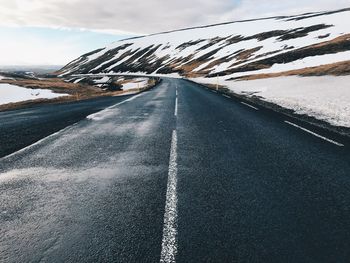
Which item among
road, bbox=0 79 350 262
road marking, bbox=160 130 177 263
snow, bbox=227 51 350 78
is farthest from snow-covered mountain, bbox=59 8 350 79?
road marking, bbox=160 130 177 263

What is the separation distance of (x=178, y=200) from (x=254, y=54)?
3275 inches

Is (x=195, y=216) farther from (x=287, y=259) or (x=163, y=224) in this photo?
(x=287, y=259)

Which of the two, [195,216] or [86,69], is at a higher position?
[195,216]

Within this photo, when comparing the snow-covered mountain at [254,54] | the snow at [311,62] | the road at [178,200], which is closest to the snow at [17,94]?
the road at [178,200]

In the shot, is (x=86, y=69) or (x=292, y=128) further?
(x=86, y=69)

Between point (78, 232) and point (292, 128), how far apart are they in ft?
28.2

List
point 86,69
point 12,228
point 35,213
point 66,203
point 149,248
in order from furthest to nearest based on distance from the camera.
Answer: point 86,69, point 66,203, point 35,213, point 12,228, point 149,248

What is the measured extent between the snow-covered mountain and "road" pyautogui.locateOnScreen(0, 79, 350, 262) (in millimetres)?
29221

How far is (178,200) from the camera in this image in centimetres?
475

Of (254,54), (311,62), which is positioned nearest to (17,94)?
(311,62)

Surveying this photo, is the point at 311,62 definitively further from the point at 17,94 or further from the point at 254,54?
the point at 17,94

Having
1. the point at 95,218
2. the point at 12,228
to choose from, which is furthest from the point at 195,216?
the point at 12,228

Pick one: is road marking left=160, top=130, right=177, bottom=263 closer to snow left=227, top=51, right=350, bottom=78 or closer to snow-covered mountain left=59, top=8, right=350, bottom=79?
snow-covered mountain left=59, top=8, right=350, bottom=79

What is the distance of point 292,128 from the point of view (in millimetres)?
10734
